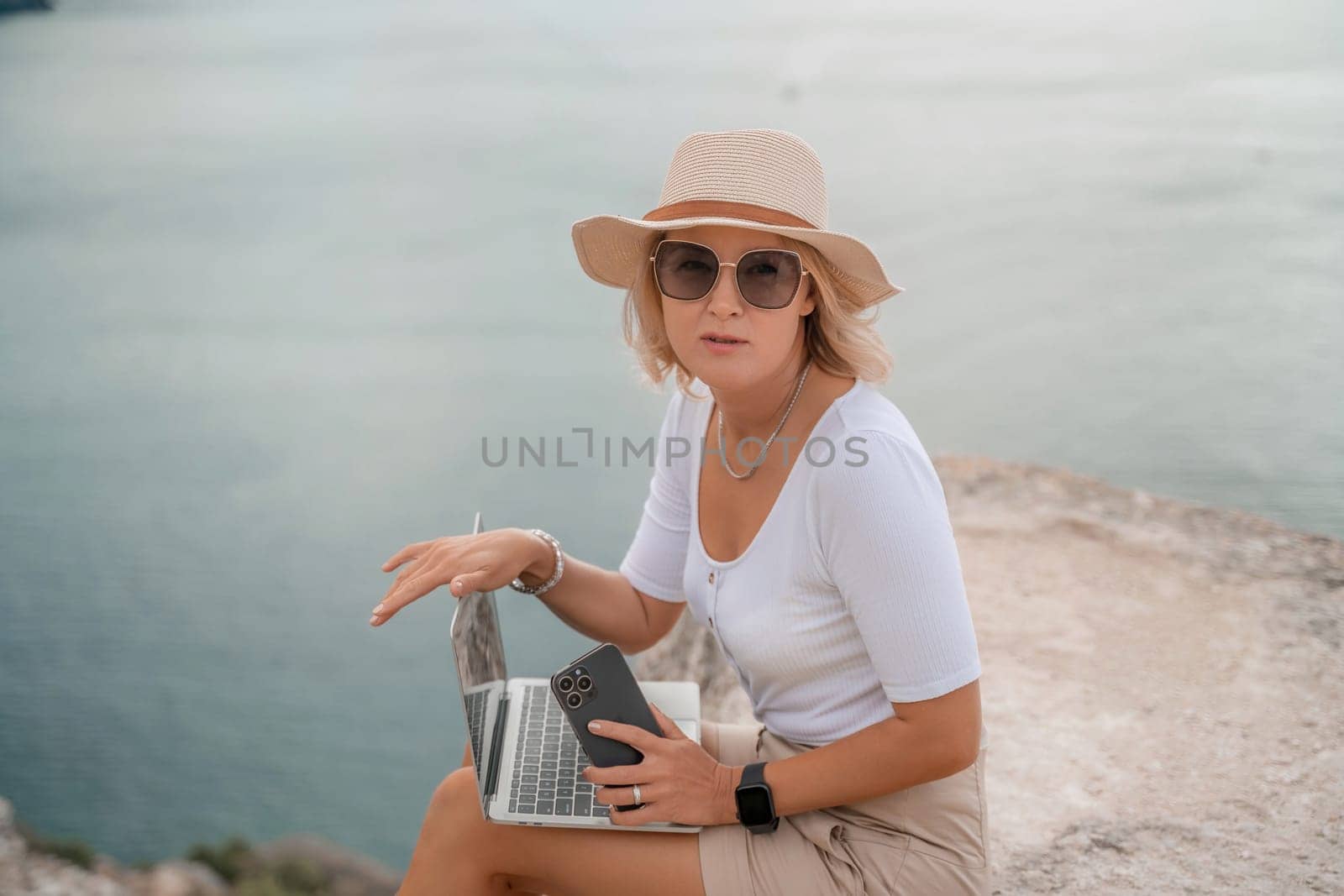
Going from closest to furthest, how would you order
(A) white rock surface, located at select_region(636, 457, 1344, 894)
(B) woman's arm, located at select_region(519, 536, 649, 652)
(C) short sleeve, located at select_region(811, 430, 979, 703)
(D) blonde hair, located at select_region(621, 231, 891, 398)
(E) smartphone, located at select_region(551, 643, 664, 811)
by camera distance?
(C) short sleeve, located at select_region(811, 430, 979, 703)
(E) smartphone, located at select_region(551, 643, 664, 811)
(D) blonde hair, located at select_region(621, 231, 891, 398)
(B) woman's arm, located at select_region(519, 536, 649, 652)
(A) white rock surface, located at select_region(636, 457, 1344, 894)

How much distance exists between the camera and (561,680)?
3.95ft

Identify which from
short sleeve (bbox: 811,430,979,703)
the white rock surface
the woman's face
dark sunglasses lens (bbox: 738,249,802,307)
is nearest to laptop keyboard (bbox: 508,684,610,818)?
short sleeve (bbox: 811,430,979,703)

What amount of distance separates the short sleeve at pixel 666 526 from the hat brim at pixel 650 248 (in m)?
0.26

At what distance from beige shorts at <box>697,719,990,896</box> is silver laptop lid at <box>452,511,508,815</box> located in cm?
32

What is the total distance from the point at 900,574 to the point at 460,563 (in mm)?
644

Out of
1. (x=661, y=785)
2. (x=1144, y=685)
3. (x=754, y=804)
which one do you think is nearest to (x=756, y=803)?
(x=754, y=804)

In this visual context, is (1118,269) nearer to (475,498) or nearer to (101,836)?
(475,498)

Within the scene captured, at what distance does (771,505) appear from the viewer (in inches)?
51.9

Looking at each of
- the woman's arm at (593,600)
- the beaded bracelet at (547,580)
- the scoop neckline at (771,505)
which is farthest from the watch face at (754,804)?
the beaded bracelet at (547,580)

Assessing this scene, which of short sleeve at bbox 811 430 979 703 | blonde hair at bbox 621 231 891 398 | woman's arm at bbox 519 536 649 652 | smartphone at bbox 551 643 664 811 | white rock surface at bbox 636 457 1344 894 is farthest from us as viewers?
white rock surface at bbox 636 457 1344 894

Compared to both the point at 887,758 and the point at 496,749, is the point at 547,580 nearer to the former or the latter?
the point at 496,749

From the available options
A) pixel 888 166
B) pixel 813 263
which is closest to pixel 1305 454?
pixel 888 166

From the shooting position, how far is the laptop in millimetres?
1233

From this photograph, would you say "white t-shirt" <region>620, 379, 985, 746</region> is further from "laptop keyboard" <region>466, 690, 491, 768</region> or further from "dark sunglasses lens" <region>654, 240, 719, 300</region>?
"laptop keyboard" <region>466, 690, 491, 768</region>
